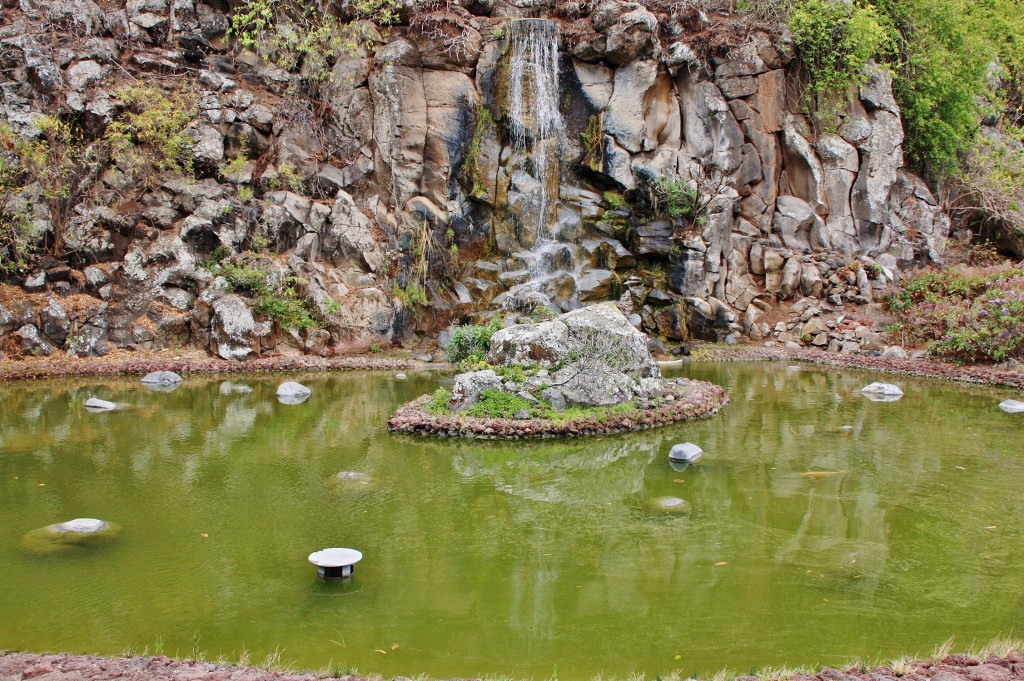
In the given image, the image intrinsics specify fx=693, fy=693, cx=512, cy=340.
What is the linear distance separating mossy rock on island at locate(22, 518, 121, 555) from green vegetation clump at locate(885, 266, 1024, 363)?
640 inches

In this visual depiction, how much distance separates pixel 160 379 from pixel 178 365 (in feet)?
5.09

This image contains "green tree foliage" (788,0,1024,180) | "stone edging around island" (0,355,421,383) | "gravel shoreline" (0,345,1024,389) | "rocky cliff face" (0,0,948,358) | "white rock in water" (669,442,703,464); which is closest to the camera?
"white rock in water" (669,442,703,464)

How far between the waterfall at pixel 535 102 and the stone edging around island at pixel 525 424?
12.5 m

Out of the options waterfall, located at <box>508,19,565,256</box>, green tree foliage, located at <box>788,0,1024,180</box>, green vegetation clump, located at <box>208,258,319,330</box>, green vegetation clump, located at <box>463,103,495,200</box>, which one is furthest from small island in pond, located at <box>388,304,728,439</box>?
green tree foliage, located at <box>788,0,1024,180</box>

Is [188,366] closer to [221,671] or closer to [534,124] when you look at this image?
[534,124]

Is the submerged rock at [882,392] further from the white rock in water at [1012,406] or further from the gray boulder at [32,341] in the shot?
the gray boulder at [32,341]

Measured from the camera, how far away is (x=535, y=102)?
2212 centimetres

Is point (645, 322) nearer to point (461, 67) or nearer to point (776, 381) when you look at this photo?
point (776, 381)

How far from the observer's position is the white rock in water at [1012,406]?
1108 cm

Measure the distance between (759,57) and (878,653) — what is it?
22283 mm

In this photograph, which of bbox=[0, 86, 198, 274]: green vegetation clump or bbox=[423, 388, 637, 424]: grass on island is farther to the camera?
bbox=[0, 86, 198, 274]: green vegetation clump

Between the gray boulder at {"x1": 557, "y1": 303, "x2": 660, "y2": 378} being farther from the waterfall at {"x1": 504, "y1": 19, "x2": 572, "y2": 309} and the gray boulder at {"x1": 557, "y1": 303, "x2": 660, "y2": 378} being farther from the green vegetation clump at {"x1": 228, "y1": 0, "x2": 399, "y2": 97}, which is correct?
the green vegetation clump at {"x1": 228, "y1": 0, "x2": 399, "y2": 97}

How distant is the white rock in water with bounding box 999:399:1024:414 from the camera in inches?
436

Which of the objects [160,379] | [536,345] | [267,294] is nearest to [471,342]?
[536,345]
